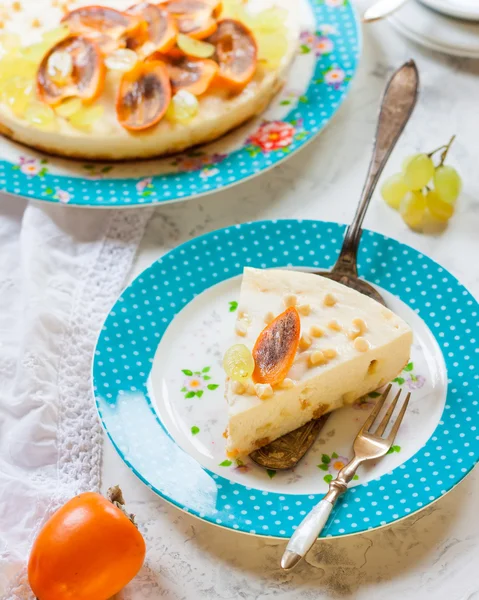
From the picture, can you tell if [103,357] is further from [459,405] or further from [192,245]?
[459,405]

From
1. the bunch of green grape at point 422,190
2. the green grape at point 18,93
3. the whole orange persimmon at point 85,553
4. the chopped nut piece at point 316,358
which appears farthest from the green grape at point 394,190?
the whole orange persimmon at point 85,553

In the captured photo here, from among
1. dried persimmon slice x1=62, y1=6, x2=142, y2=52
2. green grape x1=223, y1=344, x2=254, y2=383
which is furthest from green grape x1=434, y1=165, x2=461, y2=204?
dried persimmon slice x1=62, y1=6, x2=142, y2=52

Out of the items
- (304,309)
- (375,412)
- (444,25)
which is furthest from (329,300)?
(444,25)

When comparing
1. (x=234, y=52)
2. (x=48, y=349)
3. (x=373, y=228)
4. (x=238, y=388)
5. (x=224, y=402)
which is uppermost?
(x=234, y=52)

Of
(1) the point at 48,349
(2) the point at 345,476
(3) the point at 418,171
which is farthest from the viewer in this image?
(3) the point at 418,171

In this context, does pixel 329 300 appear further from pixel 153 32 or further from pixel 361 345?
pixel 153 32

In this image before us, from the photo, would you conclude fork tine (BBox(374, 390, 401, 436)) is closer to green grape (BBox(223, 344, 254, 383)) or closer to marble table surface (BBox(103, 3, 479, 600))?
marble table surface (BBox(103, 3, 479, 600))

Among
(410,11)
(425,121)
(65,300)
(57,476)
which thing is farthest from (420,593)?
(410,11)
